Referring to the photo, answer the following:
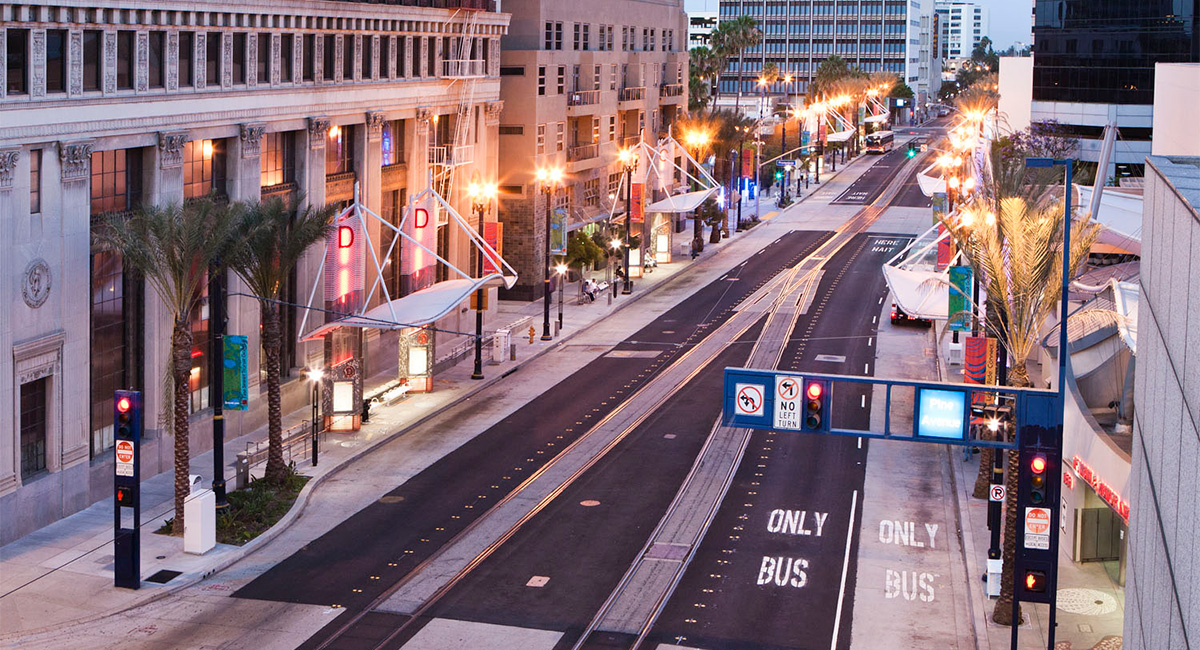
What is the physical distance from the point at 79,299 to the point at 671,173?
61054mm

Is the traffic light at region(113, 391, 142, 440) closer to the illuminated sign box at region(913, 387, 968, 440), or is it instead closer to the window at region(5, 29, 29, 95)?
the window at region(5, 29, 29, 95)

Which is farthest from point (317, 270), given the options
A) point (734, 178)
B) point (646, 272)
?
point (734, 178)

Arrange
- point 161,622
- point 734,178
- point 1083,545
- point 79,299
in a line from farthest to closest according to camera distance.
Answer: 1. point 734,178
2. point 79,299
3. point 1083,545
4. point 161,622

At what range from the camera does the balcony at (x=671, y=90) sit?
4300 inches

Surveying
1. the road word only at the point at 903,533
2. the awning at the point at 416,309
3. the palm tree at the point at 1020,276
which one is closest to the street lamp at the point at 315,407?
the awning at the point at 416,309

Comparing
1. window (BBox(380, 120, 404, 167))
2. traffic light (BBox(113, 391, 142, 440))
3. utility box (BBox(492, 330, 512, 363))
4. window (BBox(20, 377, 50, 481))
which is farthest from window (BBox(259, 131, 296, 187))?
traffic light (BBox(113, 391, 142, 440))

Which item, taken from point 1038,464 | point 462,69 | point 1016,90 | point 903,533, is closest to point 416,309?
point 462,69

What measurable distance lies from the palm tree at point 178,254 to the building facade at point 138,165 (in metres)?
2.47

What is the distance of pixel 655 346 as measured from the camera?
68125 mm

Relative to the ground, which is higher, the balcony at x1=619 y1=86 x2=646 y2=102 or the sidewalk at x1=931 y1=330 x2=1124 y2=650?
the balcony at x1=619 y1=86 x2=646 y2=102

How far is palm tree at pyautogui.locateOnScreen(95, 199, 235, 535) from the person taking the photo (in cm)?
3744

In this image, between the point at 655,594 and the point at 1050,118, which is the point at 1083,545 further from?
the point at 1050,118

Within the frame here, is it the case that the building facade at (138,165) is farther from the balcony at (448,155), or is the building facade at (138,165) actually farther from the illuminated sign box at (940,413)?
the illuminated sign box at (940,413)

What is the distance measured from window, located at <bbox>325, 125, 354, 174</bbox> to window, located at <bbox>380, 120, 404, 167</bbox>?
2.26m
